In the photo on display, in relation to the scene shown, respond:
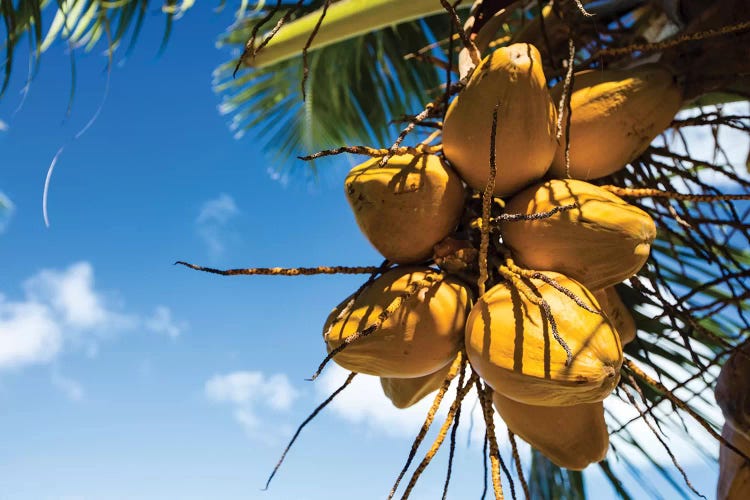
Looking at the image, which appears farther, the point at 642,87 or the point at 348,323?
the point at 642,87

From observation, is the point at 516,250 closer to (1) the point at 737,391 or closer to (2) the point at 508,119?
(2) the point at 508,119

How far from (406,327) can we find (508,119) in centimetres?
29

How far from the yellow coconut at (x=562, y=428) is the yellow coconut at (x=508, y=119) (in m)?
0.31

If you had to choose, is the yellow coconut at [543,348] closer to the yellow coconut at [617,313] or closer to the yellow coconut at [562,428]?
the yellow coconut at [562,428]

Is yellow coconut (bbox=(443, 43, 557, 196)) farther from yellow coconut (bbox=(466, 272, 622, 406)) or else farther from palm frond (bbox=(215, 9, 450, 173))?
palm frond (bbox=(215, 9, 450, 173))

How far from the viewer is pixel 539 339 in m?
0.80

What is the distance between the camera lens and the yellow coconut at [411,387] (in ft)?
3.44

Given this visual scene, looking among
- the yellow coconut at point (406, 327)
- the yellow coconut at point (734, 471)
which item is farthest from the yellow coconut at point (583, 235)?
the yellow coconut at point (734, 471)

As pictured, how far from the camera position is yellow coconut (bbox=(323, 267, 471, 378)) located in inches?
34.4

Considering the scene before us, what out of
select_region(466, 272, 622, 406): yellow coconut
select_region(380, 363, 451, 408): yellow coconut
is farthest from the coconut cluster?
select_region(380, 363, 451, 408): yellow coconut

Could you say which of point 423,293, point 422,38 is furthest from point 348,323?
point 422,38

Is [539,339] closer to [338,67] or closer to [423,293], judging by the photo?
[423,293]

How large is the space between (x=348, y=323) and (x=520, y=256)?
24cm

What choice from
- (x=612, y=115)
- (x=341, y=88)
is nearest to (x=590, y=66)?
(x=612, y=115)
